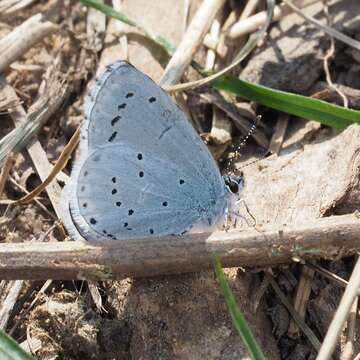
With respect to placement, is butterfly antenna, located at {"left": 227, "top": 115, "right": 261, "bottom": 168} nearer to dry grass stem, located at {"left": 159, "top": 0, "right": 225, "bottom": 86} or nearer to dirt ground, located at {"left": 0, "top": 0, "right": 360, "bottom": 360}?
dirt ground, located at {"left": 0, "top": 0, "right": 360, "bottom": 360}

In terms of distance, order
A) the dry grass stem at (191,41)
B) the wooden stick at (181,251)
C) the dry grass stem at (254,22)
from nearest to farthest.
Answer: the wooden stick at (181,251), the dry grass stem at (191,41), the dry grass stem at (254,22)

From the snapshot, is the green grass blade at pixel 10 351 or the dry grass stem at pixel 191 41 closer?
the green grass blade at pixel 10 351

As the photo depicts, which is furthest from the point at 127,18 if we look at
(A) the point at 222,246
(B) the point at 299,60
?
(A) the point at 222,246

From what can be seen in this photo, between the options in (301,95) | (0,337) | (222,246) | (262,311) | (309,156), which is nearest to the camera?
(0,337)

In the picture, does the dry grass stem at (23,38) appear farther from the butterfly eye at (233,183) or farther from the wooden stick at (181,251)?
the butterfly eye at (233,183)

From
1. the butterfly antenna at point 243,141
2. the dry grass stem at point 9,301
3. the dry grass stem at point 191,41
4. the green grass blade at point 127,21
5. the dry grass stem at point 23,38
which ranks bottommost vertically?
the butterfly antenna at point 243,141

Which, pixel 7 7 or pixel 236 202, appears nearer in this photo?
pixel 236 202

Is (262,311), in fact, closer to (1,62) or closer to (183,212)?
(183,212)

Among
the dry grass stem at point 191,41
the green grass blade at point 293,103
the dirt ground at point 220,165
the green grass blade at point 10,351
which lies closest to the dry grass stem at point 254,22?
the dirt ground at point 220,165

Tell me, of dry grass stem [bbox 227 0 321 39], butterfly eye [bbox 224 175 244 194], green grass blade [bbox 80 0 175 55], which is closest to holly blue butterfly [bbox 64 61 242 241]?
butterfly eye [bbox 224 175 244 194]
